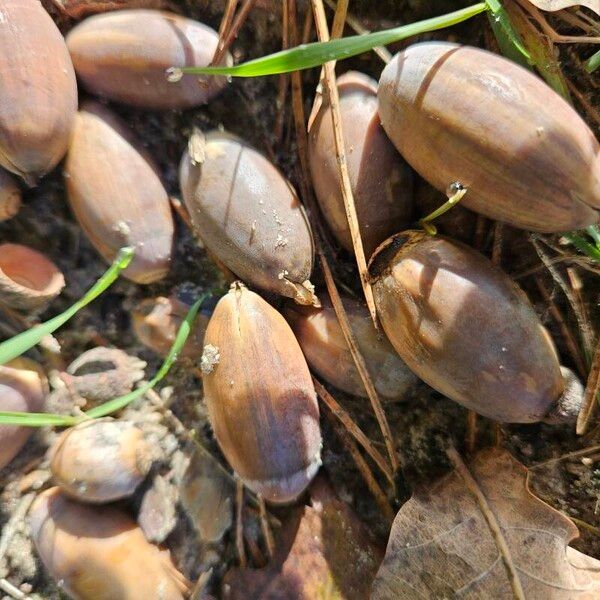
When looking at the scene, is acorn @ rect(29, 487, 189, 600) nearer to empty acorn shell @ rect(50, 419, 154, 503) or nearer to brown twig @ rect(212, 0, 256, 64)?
empty acorn shell @ rect(50, 419, 154, 503)

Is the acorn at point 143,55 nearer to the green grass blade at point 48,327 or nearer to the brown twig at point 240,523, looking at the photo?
the green grass blade at point 48,327

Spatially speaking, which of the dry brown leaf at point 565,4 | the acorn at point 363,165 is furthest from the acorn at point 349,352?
the dry brown leaf at point 565,4

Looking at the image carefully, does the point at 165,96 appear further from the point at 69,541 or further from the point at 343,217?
the point at 69,541

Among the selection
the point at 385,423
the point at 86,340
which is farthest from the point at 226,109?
the point at 385,423

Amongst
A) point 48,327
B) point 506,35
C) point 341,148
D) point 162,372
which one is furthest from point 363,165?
point 48,327

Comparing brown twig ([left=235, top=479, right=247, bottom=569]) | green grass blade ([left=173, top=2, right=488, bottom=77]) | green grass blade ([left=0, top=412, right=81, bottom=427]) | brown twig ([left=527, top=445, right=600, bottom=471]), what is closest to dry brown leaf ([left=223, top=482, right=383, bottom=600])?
brown twig ([left=235, top=479, right=247, bottom=569])
